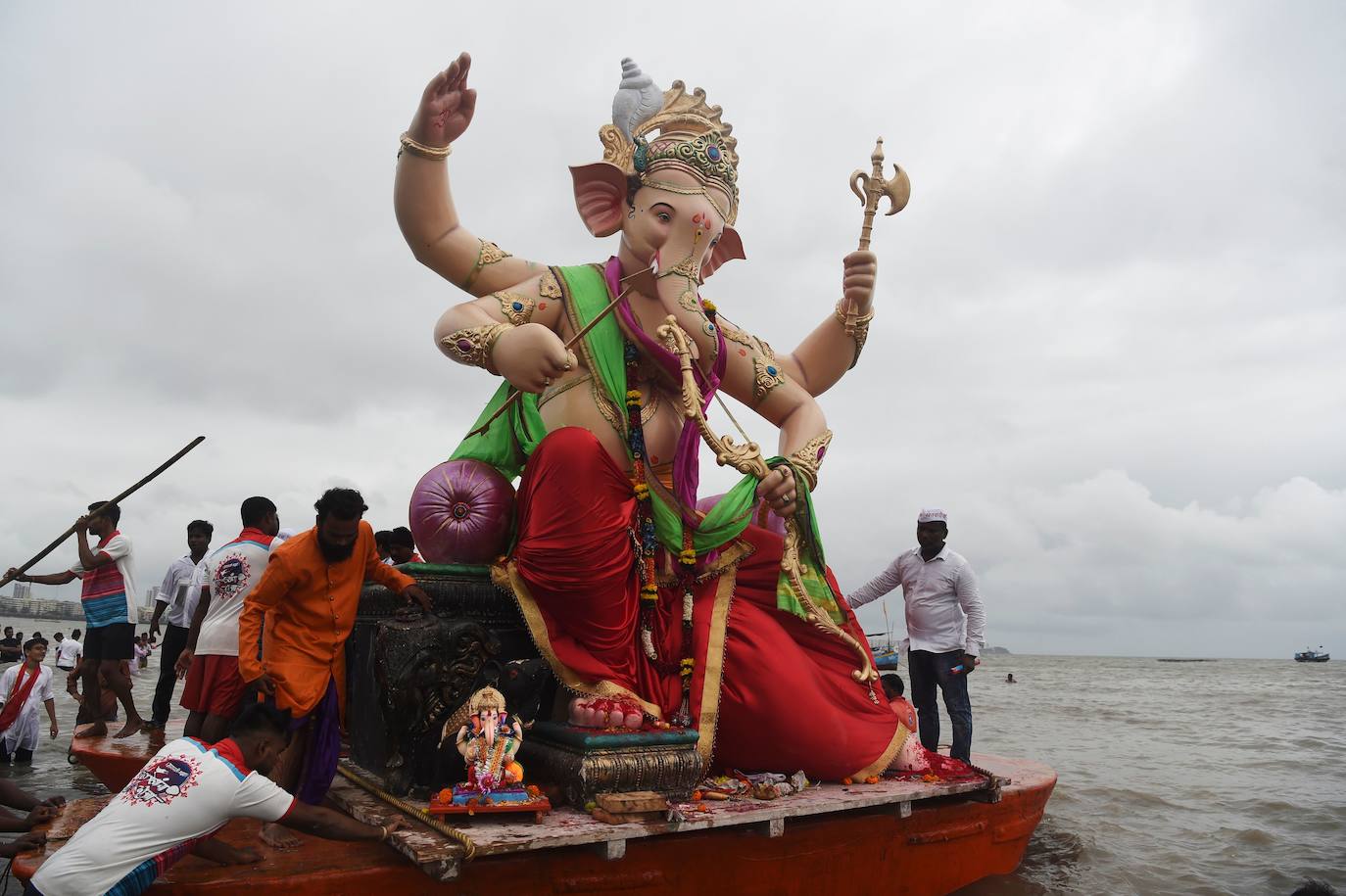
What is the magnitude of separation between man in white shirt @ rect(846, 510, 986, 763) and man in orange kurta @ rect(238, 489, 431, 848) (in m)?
3.05

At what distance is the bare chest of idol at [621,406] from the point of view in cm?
396

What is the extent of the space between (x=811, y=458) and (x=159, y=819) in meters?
2.83

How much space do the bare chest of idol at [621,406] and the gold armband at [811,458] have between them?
1.87 ft

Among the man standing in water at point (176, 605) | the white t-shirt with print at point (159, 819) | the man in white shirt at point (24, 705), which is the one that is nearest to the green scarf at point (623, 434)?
the white t-shirt with print at point (159, 819)

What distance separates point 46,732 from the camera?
978 centimetres

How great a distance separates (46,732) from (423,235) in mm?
9123

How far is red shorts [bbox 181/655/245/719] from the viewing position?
387 centimetres

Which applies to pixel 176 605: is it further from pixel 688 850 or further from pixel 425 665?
pixel 688 850

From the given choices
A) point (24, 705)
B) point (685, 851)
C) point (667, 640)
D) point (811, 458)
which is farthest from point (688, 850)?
point (24, 705)

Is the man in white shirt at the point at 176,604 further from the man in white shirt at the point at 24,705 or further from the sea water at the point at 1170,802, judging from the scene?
the man in white shirt at the point at 24,705

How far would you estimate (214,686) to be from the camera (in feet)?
13.0

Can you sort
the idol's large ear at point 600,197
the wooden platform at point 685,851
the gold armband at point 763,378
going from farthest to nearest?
the gold armband at point 763,378 < the idol's large ear at point 600,197 < the wooden platform at point 685,851

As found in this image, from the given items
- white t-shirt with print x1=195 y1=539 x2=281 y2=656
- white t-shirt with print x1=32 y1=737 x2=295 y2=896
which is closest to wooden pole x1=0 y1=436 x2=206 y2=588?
white t-shirt with print x1=195 y1=539 x2=281 y2=656

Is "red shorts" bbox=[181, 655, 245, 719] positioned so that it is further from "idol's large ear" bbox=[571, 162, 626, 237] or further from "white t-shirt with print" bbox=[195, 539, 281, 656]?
"idol's large ear" bbox=[571, 162, 626, 237]
